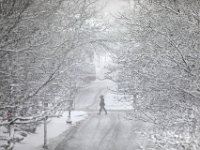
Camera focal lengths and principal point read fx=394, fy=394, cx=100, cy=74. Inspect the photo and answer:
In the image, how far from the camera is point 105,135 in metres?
23.0

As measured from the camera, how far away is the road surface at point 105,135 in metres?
20.0

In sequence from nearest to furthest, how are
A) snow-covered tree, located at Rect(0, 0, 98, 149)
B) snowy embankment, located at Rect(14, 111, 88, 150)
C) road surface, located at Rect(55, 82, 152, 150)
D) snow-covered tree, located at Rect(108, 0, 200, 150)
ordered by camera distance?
snow-covered tree, located at Rect(0, 0, 98, 149) → snow-covered tree, located at Rect(108, 0, 200, 150) → snowy embankment, located at Rect(14, 111, 88, 150) → road surface, located at Rect(55, 82, 152, 150)

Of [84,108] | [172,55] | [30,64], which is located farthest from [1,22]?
[84,108]

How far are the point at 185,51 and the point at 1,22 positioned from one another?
6.34 meters

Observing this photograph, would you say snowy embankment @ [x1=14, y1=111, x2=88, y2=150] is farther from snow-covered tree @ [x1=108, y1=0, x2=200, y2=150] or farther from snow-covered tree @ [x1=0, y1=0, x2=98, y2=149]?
snow-covered tree @ [x1=108, y1=0, x2=200, y2=150]

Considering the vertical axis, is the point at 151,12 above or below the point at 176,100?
above

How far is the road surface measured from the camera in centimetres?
2003

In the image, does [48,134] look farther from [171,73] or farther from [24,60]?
[171,73]

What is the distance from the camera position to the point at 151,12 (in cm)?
1395

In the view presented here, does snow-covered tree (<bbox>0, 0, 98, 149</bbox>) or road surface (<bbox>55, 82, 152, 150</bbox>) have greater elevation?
snow-covered tree (<bbox>0, 0, 98, 149</bbox>)

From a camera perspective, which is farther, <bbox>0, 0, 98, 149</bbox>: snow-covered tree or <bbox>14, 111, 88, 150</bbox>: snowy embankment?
<bbox>14, 111, 88, 150</bbox>: snowy embankment

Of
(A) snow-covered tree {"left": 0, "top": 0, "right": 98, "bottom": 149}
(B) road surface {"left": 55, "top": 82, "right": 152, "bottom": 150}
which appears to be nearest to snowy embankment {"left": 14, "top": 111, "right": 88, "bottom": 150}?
(B) road surface {"left": 55, "top": 82, "right": 152, "bottom": 150}

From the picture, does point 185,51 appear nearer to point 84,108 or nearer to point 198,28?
point 198,28

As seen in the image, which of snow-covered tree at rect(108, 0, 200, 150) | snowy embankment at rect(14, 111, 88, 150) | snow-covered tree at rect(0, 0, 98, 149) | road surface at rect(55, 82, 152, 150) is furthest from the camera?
road surface at rect(55, 82, 152, 150)
